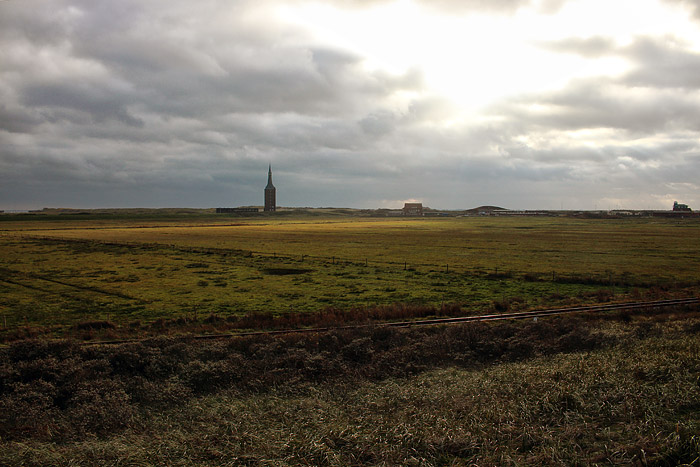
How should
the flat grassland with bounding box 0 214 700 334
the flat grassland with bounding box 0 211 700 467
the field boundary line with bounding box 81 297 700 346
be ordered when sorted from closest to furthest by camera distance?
the flat grassland with bounding box 0 211 700 467
the field boundary line with bounding box 81 297 700 346
the flat grassland with bounding box 0 214 700 334

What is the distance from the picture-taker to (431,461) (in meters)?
11.7

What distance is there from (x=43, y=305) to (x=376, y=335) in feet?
87.0

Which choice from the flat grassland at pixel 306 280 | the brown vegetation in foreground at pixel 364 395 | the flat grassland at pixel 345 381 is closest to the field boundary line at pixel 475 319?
the flat grassland at pixel 345 381

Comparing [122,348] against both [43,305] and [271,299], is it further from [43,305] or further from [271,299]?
[43,305]

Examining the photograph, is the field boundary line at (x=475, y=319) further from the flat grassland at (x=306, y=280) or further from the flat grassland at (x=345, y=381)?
the flat grassland at (x=306, y=280)

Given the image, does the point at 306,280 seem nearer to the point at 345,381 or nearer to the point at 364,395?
the point at 345,381

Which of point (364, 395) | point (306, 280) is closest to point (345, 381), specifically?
point (364, 395)

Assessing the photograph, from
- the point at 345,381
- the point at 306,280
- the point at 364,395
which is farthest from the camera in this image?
the point at 306,280

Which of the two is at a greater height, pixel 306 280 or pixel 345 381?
pixel 306 280

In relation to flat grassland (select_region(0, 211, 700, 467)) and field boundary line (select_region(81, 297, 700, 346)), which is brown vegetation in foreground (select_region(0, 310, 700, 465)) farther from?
field boundary line (select_region(81, 297, 700, 346))

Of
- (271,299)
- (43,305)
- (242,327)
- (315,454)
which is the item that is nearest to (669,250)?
(271,299)

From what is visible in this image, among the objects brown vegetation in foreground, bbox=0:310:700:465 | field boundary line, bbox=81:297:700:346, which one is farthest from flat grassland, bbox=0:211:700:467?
field boundary line, bbox=81:297:700:346

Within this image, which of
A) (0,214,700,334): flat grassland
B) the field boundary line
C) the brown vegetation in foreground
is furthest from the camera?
(0,214,700,334): flat grassland

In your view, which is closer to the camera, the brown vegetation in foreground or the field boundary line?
the brown vegetation in foreground
